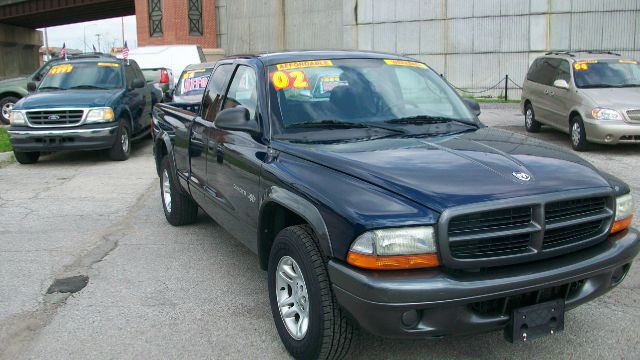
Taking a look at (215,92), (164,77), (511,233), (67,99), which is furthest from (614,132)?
(164,77)

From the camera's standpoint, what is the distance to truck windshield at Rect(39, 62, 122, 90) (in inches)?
450

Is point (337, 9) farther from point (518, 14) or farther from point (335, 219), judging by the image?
point (335, 219)

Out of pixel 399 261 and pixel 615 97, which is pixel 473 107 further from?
pixel 615 97

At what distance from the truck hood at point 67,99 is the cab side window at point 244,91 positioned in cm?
645

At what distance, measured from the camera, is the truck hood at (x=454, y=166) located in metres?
2.89

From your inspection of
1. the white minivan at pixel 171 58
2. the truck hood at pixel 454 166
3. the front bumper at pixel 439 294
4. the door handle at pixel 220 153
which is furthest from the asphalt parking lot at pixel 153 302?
the white minivan at pixel 171 58

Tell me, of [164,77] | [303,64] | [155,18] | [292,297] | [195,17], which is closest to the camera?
[292,297]

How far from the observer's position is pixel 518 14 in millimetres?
26469

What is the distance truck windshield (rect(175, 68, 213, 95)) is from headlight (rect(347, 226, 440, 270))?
864 cm

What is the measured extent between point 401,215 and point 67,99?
920cm

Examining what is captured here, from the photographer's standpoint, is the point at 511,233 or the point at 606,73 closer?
the point at 511,233

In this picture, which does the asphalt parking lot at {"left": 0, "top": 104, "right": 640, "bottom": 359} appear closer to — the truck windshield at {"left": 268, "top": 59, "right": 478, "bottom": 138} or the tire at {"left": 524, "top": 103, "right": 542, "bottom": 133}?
the truck windshield at {"left": 268, "top": 59, "right": 478, "bottom": 138}

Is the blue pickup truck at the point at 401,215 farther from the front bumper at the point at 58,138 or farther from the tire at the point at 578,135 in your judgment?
the tire at the point at 578,135

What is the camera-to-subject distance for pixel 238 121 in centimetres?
405
